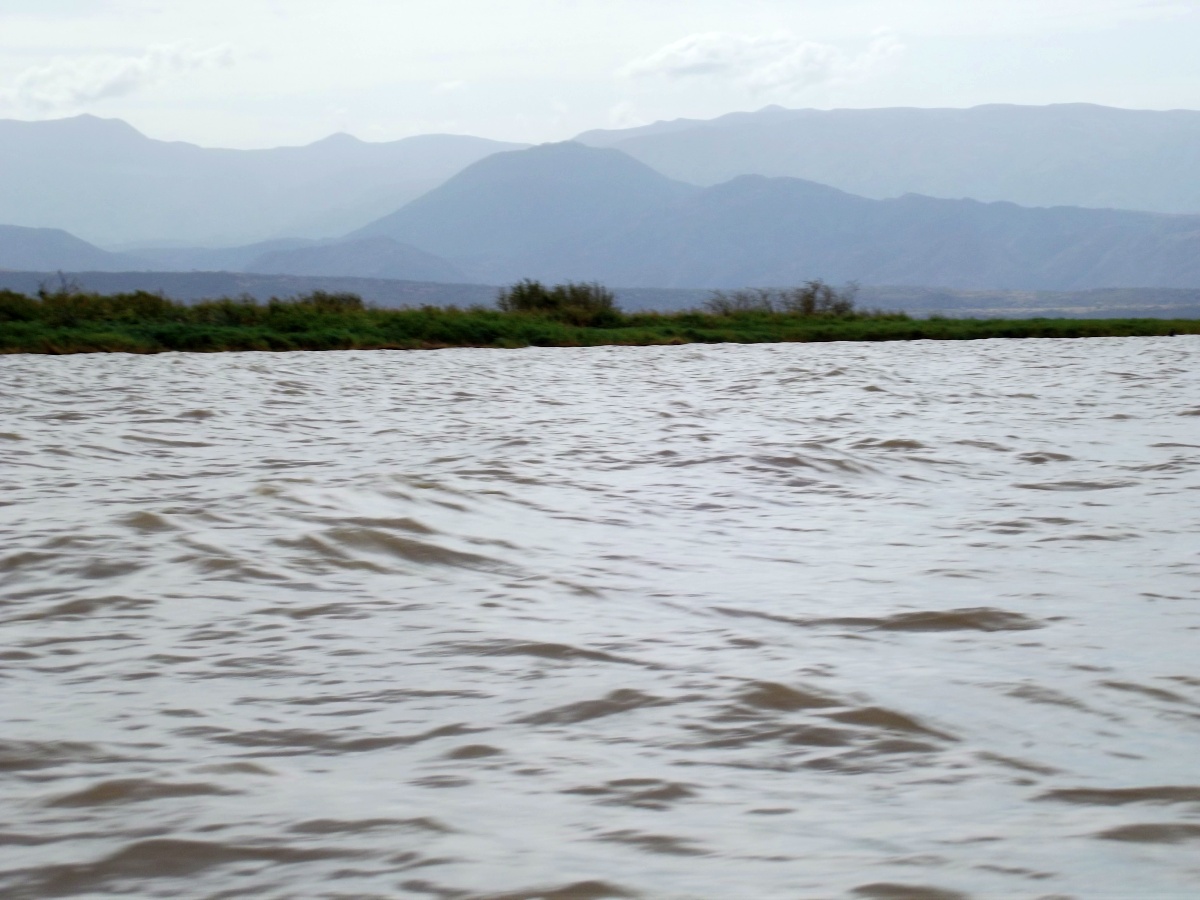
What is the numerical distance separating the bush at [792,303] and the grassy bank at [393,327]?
0.35 m

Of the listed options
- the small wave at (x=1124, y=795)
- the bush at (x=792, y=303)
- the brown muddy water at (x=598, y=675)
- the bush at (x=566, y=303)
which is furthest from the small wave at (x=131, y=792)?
the bush at (x=792, y=303)

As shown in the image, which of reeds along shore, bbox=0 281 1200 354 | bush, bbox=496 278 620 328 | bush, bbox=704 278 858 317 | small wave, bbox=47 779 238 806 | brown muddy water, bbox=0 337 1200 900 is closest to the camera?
brown muddy water, bbox=0 337 1200 900

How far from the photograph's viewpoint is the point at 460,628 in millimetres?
3658

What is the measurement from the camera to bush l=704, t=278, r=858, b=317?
113 feet

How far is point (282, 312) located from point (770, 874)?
25.0m

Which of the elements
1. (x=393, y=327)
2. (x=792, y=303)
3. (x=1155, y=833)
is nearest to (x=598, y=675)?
(x=1155, y=833)

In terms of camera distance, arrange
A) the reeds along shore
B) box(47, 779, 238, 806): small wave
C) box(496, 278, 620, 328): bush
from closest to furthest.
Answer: box(47, 779, 238, 806): small wave
the reeds along shore
box(496, 278, 620, 328): bush

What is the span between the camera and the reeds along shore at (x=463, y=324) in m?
22.2

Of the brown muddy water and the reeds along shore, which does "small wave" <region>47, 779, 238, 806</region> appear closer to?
the brown muddy water

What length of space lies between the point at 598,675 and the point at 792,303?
3302cm

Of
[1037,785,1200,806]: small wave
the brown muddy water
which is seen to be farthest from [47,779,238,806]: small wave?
[1037,785,1200,806]: small wave

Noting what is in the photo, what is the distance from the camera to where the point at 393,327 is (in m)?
25.7

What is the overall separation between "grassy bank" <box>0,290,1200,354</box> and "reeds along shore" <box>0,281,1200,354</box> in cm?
2

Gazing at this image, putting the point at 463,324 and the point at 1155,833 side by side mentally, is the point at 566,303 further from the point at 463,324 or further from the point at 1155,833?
the point at 1155,833
